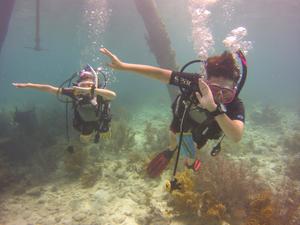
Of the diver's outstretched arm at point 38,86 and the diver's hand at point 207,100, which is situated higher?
the diver's hand at point 207,100

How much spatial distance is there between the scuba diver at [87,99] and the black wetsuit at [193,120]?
1.44 metres

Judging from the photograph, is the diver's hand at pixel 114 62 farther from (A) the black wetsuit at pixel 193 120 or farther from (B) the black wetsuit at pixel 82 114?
(B) the black wetsuit at pixel 82 114

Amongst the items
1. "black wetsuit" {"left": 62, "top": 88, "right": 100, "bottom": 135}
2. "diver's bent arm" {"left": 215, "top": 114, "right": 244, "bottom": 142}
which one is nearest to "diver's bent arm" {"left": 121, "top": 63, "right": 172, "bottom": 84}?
"diver's bent arm" {"left": 215, "top": 114, "right": 244, "bottom": 142}

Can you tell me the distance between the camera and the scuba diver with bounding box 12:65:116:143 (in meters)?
5.14

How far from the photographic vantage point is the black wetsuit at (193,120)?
11.8 ft

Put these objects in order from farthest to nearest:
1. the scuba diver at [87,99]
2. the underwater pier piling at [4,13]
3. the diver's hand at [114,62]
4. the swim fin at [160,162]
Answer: the underwater pier piling at [4,13], the swim fin at [160,162], the scuba diver at [87,99], the diver's hand at [114,62]

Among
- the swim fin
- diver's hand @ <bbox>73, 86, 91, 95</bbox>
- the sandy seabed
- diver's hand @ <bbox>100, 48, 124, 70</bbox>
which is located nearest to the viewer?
diver's hand @ <bbox>100, 48, 124, 70</bbox>

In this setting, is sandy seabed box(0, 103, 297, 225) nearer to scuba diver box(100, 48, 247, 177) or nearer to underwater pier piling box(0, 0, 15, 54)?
scuba diver box(100, 48, 247, 177)

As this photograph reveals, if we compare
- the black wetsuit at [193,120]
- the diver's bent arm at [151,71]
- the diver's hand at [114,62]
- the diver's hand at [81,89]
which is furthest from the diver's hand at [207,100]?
the diver's hand at [81,89]

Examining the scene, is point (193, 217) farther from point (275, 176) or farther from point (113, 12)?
point (113, 12)

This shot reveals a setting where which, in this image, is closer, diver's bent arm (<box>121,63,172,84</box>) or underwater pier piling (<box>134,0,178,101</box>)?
diver's bent arm (<box>121,63,172,84</box>)

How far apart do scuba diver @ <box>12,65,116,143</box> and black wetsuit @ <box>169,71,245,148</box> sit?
1.44m

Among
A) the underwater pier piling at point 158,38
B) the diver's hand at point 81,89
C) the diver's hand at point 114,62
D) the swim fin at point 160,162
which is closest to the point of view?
the diver's hand at point 114,62

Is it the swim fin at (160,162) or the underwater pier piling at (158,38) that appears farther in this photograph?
the underwater pier piling at (158,38)
